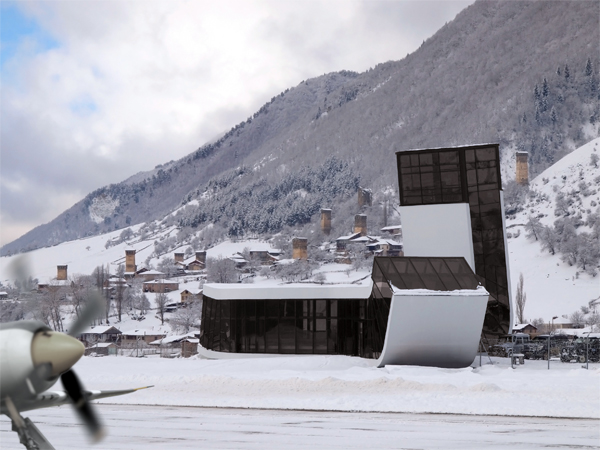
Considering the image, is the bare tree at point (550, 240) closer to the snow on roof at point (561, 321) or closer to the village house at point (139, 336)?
the snow on roof at point (561, 321)

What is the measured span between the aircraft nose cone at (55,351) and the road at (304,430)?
7.81 meters

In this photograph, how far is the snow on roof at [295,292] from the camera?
43781 mm

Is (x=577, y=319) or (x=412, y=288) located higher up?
(x=412, y=288)

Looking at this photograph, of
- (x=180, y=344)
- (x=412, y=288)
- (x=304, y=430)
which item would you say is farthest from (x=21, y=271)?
(x=180, y=344)

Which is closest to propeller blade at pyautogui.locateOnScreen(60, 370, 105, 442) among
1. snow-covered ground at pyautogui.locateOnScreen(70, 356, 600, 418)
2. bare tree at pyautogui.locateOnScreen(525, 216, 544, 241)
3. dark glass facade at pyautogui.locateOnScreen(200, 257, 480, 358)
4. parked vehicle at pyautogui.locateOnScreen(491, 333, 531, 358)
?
snow-covered ground at pyautogui.locateOnScreen(70, 356, 600, 418)

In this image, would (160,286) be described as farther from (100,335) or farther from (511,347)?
(511,347)

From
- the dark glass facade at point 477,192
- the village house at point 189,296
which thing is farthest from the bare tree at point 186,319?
the dark glass facade at point 477,192

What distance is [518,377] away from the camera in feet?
105

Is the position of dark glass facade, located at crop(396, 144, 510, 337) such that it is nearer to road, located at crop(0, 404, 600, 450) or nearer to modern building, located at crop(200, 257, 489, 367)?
modern building, located at crop(200, 257, 489, 367)

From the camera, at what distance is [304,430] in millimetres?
19141

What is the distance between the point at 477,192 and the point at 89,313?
3948cm

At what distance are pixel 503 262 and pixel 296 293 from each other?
13597 mm

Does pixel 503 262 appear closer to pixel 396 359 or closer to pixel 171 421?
pixel 396 359

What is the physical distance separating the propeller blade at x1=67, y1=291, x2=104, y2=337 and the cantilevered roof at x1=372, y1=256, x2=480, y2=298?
26.2 m
